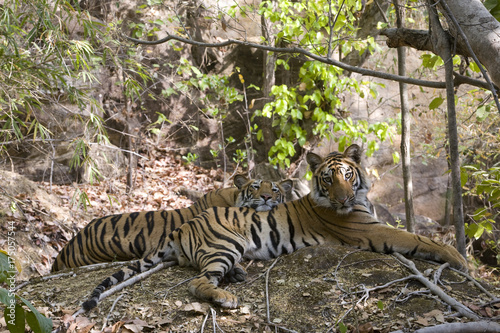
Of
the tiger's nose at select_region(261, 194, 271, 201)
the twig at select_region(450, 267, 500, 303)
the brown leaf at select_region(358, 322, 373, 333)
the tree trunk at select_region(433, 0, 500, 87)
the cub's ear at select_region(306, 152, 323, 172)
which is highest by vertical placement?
the tree trunk at select_region(433, 0, 500, 87)

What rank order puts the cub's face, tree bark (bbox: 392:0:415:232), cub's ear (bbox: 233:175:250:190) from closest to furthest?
the cub's face, cub's ear (bbox: 233:175:250:190), tree bark (bbox: 392:0:415:232)

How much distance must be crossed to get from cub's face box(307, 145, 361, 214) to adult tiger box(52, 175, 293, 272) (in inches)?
31.2

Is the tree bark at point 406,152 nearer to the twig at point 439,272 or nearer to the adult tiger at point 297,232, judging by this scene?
the adult tiger at point 297,232

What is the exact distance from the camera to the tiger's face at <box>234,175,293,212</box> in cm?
479

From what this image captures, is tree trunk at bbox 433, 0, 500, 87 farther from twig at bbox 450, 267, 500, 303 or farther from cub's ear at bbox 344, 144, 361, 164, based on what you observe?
cub's ear at bbox 344, 144, 361, 164

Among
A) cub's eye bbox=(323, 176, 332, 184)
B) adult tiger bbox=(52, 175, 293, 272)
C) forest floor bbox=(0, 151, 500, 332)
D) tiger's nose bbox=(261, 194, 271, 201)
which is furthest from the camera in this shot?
tiger's nose bbox=(261, 194, 271, 201)

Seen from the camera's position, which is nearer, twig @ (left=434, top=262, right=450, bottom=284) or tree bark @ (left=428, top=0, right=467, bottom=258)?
tree bark @ (left=428, top=0, right=467, bottom=258)

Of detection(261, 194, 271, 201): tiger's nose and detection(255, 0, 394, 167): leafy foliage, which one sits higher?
detection(255, 0, 394, 167): leafy foliage

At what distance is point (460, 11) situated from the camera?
8.32 feet

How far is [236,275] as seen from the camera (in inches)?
140

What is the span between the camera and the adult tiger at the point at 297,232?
11.8 feet

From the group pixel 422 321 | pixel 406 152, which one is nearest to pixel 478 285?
pixel 422 321

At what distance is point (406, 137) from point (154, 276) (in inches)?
145

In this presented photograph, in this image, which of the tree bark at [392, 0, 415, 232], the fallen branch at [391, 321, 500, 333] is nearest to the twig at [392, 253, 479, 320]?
the fallen branch at [391, 321, 500, 333]
